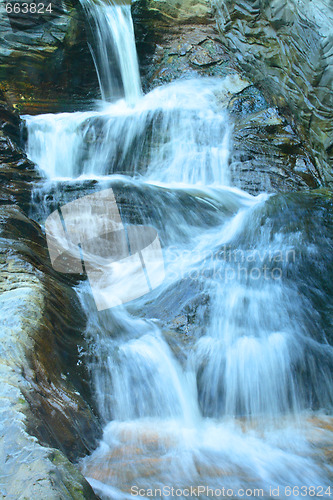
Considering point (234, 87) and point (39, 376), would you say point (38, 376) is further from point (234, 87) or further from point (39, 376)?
point (234, 87)

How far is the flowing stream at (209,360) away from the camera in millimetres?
2492

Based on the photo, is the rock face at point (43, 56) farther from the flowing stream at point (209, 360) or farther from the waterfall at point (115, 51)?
the flowing stream at point (209, 360)

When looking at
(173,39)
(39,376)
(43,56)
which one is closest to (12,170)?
(43,56)

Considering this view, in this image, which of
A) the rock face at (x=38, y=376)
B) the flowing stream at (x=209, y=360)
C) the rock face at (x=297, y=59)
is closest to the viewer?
the rock face at (x=38, y=376)

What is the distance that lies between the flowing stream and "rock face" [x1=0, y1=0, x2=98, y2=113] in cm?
373

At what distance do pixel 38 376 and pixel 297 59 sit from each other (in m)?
6.54

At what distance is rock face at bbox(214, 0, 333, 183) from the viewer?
5938 mm

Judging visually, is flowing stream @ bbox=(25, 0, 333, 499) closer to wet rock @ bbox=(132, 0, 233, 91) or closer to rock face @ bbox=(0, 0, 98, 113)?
rock face @ bbox=(0, 0, 98, 113)

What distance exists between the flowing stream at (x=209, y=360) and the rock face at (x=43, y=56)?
12.2 ft

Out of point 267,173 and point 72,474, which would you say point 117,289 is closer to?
point 72,474

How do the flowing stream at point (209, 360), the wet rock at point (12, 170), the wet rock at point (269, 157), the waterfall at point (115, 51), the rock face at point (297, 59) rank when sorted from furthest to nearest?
the waterfall at point (115, 51) → the wet rock at point (269, 157) → the rock face at point (297, 59) → the wet rock at point (12, 170) → the flowing stream at point (209, 360)

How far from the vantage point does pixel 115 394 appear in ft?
9.82

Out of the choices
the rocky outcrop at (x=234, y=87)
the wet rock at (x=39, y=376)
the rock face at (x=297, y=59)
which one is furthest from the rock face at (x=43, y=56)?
the wet rock at (x=39, y=376)

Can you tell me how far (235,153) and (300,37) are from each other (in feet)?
6.87
